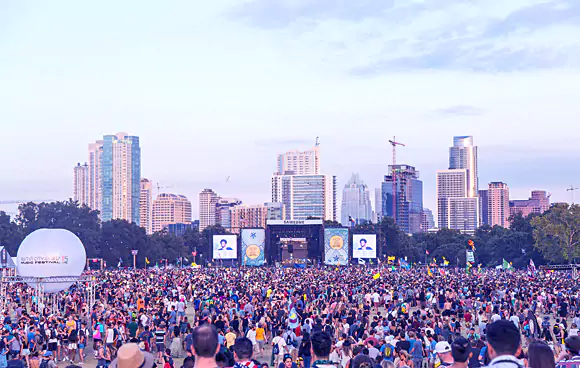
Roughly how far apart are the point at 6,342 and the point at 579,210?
79.8 meters

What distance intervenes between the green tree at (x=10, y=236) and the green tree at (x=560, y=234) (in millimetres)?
61456

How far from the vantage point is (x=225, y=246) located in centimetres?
9725

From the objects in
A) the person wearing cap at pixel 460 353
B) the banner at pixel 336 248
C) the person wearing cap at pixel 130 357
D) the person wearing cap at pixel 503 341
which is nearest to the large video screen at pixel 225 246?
the banner at pixel 336 248

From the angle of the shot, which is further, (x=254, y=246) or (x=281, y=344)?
(x=254, y=246)

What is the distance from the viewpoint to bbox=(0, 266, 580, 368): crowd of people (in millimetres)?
8161

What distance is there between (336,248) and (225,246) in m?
13.5

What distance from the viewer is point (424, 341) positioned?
2052 cm

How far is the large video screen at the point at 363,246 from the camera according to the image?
319 feet

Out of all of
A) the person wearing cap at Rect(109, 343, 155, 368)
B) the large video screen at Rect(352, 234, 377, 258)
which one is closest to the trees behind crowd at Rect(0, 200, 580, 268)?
the large video screen at Rect(352, 234, 377, 258)

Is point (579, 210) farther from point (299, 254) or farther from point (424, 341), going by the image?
point (424, 341)

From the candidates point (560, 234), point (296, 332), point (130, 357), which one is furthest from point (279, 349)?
point (560, 234)

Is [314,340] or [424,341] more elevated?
[314,340]

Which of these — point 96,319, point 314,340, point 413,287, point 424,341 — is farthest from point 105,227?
point 314,340

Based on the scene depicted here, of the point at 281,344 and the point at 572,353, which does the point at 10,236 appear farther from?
the point at 572,353
